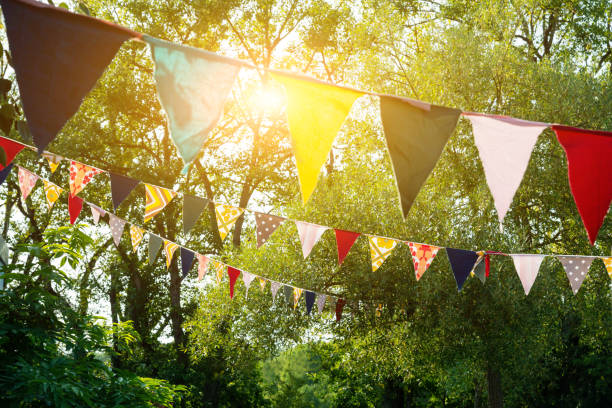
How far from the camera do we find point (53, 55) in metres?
2.69

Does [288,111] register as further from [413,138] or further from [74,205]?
[74,205]

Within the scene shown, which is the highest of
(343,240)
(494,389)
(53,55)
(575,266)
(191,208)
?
(191,208)

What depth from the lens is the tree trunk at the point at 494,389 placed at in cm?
1170

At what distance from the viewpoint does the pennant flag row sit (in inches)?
105

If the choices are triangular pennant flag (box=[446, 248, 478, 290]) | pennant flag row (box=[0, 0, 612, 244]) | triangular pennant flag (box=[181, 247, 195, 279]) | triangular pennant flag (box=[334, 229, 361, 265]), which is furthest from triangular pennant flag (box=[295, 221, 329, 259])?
pennant flag row (box=[0, 0, 612, 244])

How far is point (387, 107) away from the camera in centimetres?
337

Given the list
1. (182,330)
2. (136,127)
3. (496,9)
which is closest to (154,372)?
(182,330)

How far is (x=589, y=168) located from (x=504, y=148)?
2.35 feet

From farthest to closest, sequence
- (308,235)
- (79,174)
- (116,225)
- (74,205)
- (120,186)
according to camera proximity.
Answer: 1. (116,225)
2. (308,235)
3. (74,205)
4. (79,174)
5. (120,186)

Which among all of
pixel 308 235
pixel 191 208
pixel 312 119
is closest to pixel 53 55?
pixel 312 119

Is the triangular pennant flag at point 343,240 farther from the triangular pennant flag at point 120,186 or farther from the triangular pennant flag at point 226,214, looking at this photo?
the triangular pennant flag at point 120,186

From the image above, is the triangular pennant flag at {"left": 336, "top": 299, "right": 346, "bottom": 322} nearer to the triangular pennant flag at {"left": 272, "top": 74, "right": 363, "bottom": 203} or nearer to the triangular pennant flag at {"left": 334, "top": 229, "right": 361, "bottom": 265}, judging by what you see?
the triangular pennant flag at {"left": 334, "top": 229, "right": 361, "bottom": 265}

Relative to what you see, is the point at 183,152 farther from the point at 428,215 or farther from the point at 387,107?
the point at 428,215

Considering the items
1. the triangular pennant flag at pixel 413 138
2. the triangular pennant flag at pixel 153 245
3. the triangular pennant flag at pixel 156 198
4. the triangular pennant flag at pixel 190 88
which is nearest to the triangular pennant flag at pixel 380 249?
the triangular pennant flag at pixel 156 198
